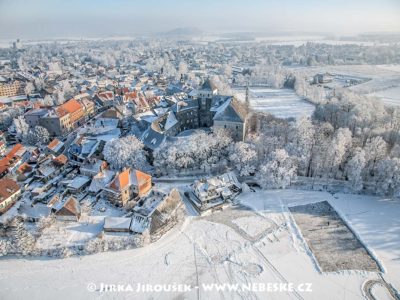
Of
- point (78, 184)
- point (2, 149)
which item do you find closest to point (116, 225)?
point (78, 184)

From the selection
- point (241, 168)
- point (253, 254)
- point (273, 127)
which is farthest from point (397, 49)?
point (253, 254)

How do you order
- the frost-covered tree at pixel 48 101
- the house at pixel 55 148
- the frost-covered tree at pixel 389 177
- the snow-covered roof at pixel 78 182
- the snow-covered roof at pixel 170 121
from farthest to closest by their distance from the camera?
1. the frost-covered tree at pixel 48 101
2. the snow-covered roof at pixel 170 121
3. the house at pixel 55 148
4. the snow-covered roof at pixel 78 182
5. the frost-covered tree at pixel 389 177

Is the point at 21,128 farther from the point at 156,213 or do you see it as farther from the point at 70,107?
the point at 156,213

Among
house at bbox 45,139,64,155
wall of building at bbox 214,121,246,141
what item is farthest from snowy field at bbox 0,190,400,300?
house at bbox 45,139,64,155

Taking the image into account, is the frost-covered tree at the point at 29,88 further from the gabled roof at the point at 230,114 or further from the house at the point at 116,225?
the house at the point at 116,225

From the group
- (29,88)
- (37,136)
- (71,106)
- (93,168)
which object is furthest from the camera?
(29,88)

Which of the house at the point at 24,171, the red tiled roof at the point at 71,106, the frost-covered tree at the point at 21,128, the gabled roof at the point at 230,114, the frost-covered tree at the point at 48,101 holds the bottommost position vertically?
the house at the point at 24,171

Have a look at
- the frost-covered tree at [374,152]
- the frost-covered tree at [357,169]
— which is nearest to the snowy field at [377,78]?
the frost-covered tree at [374,152]
